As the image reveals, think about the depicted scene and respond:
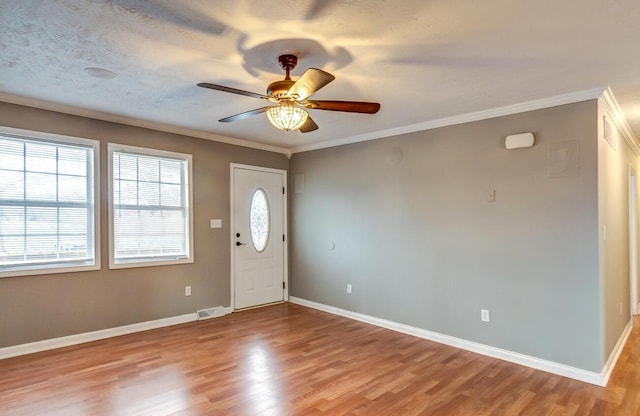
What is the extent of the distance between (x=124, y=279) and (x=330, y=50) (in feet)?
11.5

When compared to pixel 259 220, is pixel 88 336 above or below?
below

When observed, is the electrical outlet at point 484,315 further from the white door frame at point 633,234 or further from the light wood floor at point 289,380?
the white door frame at point 633,234

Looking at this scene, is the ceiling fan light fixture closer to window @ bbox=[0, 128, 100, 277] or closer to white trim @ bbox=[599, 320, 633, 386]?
window @ bbox=[0, 128, 100, 277]

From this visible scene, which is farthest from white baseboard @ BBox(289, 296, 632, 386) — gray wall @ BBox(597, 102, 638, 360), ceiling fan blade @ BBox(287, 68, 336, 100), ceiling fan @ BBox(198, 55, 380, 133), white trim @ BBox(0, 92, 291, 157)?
ceiling fan blade @ BBox(287, 68, 336, 100)

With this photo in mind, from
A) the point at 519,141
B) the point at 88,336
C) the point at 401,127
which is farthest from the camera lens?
the point at 401,127

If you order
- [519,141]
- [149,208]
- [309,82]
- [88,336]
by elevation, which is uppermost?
[309,82]

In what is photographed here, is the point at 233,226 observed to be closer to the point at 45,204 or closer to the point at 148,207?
the point at 148,207

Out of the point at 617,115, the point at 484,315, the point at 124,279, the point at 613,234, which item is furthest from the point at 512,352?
the point at 124,279

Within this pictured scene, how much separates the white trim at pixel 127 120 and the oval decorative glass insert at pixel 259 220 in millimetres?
759

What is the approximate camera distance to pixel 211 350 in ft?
12.3

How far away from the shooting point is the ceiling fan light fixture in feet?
8.30

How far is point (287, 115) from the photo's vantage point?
2543mm

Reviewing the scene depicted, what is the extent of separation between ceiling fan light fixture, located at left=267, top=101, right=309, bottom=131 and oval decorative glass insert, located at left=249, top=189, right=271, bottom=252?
10.1ft

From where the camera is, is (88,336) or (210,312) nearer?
(88,336)
